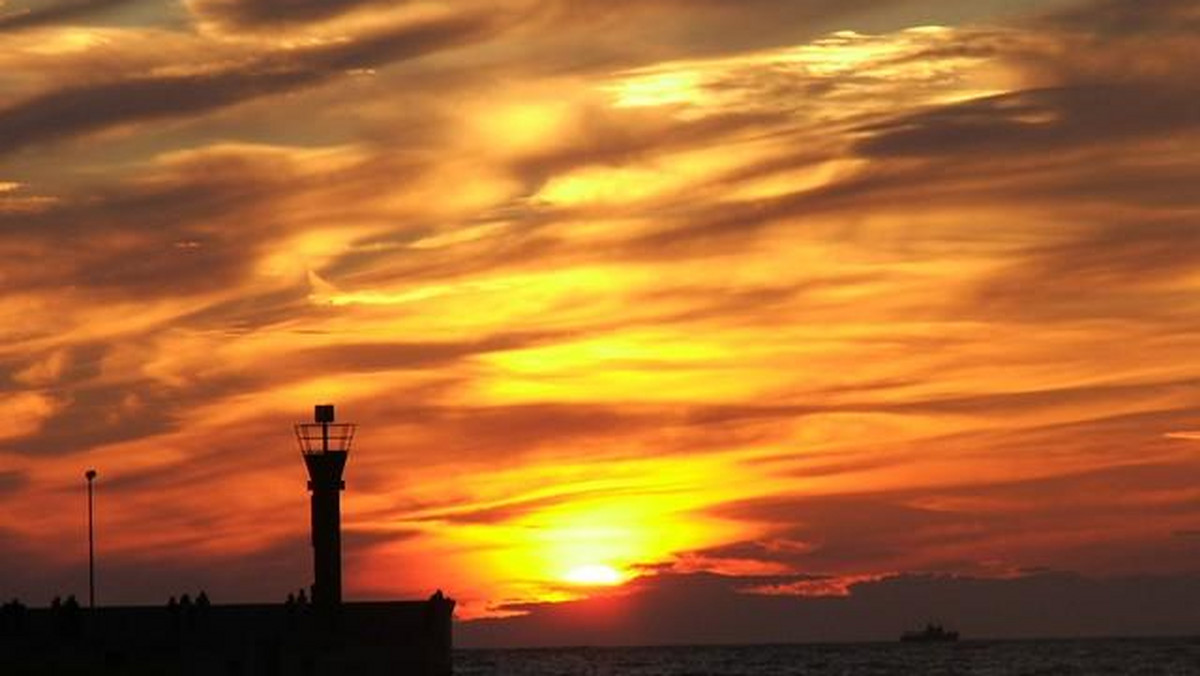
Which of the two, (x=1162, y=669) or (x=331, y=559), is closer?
(x=331, y=559)

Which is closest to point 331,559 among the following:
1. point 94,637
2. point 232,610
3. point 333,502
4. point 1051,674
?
point 333,502

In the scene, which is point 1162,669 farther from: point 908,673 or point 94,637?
point 94,637

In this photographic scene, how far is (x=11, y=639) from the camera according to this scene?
7338 cm

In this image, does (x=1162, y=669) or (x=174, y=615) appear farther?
(x=1162, y=669)

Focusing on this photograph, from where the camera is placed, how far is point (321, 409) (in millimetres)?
88938

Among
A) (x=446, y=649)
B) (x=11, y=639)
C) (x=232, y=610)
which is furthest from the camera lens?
(x=446, y=649)

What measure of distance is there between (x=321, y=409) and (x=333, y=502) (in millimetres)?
4057

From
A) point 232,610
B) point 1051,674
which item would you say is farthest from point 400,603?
point 1051,674

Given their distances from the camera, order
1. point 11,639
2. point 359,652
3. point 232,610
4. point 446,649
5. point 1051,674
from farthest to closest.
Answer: point 1051,674 → point 446,649 → point 359,652 → point 232,610 → point 11,639

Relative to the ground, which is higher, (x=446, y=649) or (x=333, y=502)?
(x=333, y=502)

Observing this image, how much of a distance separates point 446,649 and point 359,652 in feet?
23.5

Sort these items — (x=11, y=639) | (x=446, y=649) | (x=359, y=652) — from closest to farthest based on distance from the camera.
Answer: (x=11, y=639), (x=359, y=652), (x=446, y=649)

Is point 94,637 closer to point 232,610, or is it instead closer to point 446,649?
point 232,610

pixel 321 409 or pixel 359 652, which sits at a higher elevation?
pixel 321 409
